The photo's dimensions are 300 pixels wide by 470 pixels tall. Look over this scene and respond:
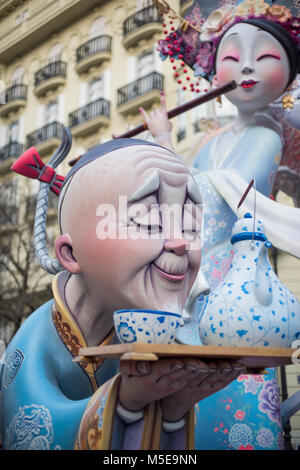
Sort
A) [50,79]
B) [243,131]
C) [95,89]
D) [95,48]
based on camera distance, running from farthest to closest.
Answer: [95,89] → [95,48] → [50,79] → [243,131]

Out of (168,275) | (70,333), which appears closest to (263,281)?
(168,275)

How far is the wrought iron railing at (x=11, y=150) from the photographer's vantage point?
6.29 metres

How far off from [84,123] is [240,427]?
21.3 feet

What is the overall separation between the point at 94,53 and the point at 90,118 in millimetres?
893

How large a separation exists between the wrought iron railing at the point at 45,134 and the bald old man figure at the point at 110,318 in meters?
6.15

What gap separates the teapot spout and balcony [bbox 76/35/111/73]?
21.7 ft

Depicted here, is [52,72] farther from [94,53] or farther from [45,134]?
[45,134]

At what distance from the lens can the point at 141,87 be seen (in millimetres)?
7531

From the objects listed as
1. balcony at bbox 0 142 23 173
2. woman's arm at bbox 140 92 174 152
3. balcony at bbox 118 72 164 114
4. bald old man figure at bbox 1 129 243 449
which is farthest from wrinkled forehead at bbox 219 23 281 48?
balcony at bbox 118 72 164 114

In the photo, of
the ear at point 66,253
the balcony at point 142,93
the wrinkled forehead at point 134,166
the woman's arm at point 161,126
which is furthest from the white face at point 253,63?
the balcony at point 142,93

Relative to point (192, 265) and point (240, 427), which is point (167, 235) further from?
point (240, 427)

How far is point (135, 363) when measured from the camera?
110cm

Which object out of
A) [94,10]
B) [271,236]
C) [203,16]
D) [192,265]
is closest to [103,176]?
[192,265]
